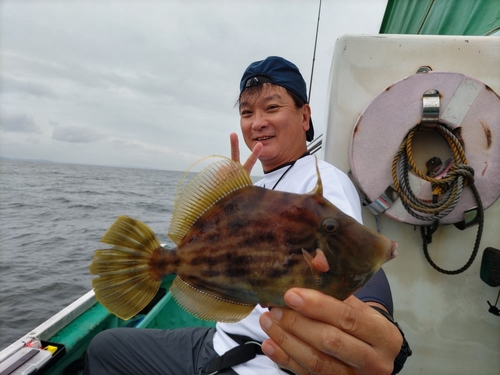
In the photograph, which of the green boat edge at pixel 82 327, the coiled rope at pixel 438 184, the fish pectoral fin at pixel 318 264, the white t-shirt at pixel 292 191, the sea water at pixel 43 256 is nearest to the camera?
the fish pectoral fin at pixel 318 264

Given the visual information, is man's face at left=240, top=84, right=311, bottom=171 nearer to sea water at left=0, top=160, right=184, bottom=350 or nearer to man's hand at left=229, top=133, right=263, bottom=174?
man's hand at left=229, top=133, right=263, bottom=174

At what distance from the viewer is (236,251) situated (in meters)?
1.05

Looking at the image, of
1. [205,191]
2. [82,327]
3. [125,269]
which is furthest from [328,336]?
[82,327]

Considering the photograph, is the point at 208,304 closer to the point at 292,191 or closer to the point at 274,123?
the point at 292,191

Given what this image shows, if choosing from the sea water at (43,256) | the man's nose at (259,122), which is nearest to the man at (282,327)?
the man's nose at (259,122)

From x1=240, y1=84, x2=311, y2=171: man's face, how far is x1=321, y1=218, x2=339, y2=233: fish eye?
1240mm

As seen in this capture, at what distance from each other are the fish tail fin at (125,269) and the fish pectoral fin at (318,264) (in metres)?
0.61

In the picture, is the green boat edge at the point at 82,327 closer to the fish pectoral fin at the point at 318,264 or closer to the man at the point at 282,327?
the man at the point at 282,327

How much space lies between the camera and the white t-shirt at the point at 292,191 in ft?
4.96

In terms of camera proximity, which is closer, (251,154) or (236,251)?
(236,251)

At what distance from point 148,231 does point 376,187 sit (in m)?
1.85

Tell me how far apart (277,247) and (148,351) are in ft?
6.16

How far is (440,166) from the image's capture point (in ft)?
7.79

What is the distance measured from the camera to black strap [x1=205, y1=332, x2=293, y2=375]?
1.74 metres
